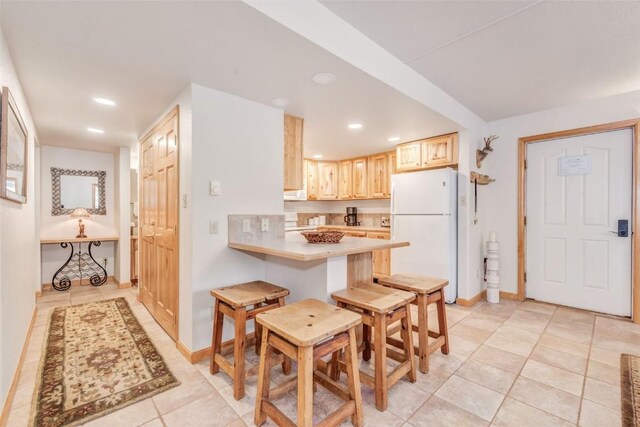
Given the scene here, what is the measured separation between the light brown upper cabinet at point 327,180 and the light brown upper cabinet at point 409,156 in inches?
63.7

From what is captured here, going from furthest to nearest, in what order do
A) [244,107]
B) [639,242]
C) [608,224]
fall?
[608,224]
[639,242]
[244,107]

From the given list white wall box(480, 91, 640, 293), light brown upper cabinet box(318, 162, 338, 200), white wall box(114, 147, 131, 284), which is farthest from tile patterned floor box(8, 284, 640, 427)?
light brown upper cabinet box(318, 162, 338, 200)

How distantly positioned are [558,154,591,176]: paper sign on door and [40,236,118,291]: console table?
5.98 metres

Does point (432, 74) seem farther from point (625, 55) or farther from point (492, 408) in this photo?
point (492, 408)

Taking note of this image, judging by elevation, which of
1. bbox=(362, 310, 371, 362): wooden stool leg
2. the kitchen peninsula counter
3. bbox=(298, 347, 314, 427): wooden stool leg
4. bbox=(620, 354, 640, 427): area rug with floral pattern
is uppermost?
the kitchen peninsula counter

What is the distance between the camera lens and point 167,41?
169 cm

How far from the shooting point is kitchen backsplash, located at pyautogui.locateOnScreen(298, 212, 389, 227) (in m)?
5.57

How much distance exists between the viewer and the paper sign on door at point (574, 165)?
3287mm

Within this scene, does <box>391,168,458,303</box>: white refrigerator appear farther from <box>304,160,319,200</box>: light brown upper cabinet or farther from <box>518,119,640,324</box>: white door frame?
<box>304,160,319,200</box>: light brown upper cabinet

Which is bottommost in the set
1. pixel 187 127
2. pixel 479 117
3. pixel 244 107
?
pixel 187 127

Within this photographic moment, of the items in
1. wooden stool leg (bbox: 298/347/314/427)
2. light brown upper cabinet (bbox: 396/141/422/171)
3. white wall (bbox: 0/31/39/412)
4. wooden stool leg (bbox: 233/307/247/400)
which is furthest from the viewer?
light brown upper cabinet (bbox: 396/141/422/171)

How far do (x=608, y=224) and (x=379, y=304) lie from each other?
3.09 m

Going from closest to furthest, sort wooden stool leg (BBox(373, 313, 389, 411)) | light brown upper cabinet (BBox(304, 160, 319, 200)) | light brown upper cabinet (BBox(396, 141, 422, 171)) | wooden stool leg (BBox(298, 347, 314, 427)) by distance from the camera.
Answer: wooden stool leg (BBox(298, 347, 314, 427)) < wooden stool leg (BBox(373, 313, 389, 411)) < light brown upper cabinet (BBox(396, 141, 422, 171)) < light brown upper cabinet (BBox(304, 160, 319, 200))

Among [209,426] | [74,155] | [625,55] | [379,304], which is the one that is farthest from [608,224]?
[74,155]
